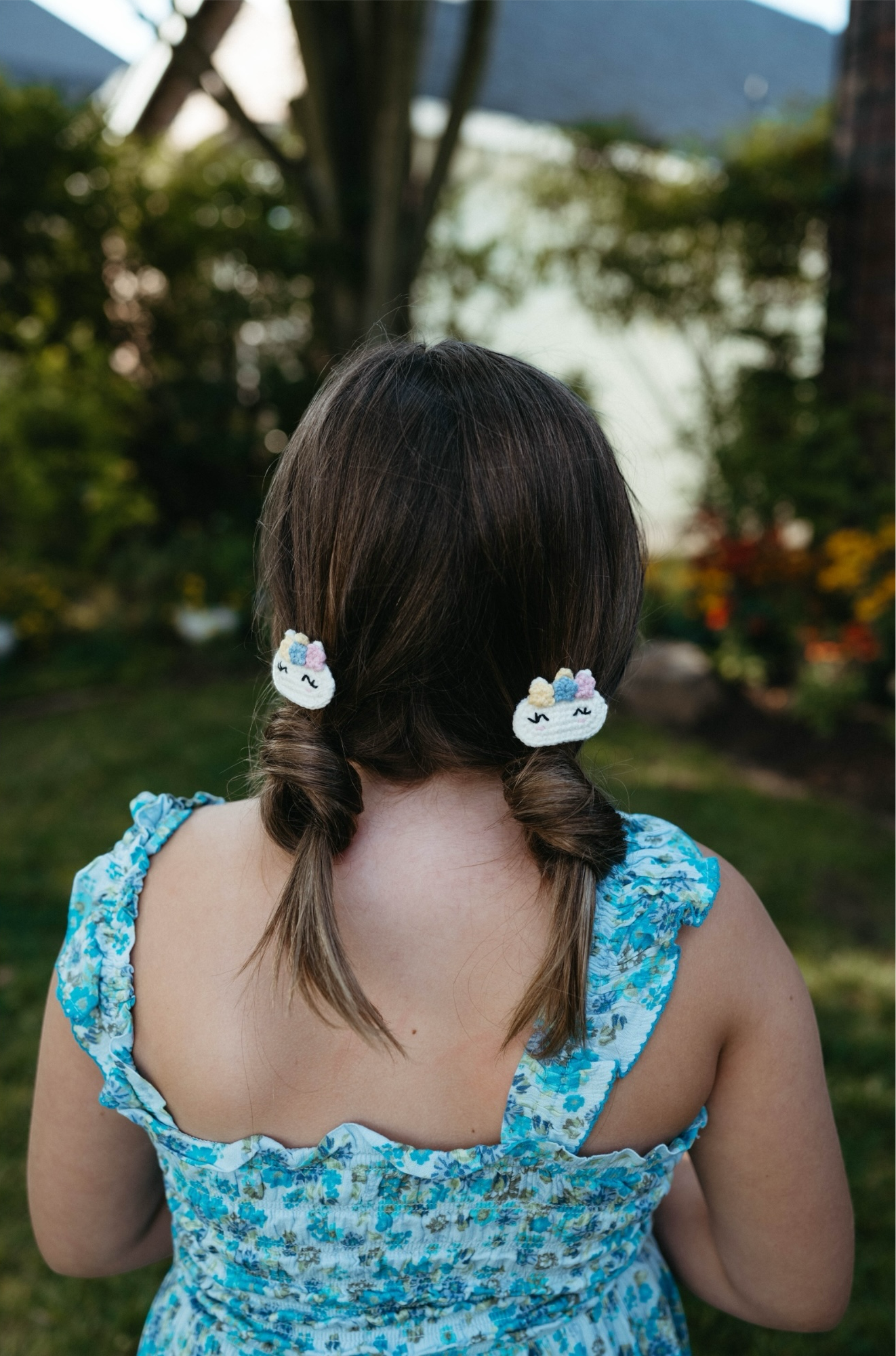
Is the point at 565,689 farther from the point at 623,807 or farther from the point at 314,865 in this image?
the point at 623,807

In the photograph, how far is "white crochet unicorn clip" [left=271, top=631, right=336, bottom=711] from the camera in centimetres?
95

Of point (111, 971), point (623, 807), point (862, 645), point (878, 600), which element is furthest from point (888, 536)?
point (111, 971)

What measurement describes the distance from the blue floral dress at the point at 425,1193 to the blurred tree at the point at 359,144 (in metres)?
5.12

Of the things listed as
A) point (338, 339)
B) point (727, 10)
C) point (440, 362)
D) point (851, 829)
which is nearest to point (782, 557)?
point (851, 829)

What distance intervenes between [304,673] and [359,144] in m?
6.51

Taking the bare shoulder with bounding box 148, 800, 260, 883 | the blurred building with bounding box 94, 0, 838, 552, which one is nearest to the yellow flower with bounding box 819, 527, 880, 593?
the blurred building with bounding box 94, 0, 838, 552

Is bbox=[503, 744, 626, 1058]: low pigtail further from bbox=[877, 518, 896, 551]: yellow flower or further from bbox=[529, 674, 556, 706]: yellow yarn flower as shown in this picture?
bbox=[877, 518, 896, 551]: yellow flower

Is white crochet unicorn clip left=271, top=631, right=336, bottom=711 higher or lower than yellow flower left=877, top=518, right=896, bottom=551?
higher

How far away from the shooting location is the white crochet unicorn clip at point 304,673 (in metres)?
0.95

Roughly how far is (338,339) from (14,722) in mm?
3445

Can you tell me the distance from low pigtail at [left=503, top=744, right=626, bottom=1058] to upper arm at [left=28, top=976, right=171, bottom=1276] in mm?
511

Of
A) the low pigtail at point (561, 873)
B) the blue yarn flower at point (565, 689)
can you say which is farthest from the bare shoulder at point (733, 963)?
the blue yarn flower at point (565, 689)

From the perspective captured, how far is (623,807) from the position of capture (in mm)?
3736

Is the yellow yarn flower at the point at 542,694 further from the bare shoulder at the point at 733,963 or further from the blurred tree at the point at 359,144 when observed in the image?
the blurred tree at the point at 359,144
